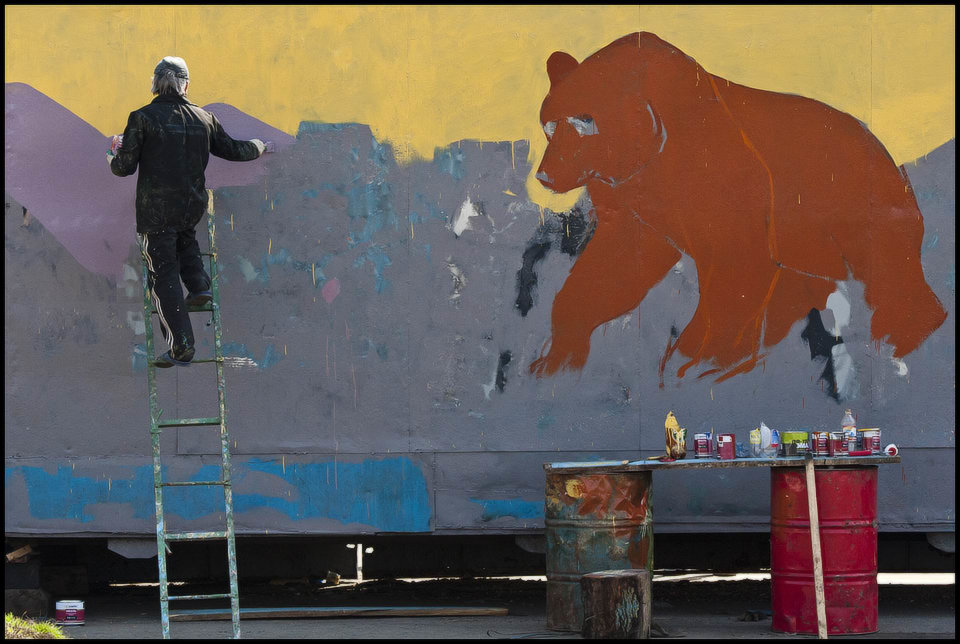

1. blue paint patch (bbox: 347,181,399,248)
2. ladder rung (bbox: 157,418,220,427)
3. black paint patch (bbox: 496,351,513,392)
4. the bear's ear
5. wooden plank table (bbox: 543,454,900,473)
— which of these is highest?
the bear's ear

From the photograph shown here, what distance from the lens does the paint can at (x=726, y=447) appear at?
6234mm

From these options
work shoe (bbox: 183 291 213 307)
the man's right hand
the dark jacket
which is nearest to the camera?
the dark jacket

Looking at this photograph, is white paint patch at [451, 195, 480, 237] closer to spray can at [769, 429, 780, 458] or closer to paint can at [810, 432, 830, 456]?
spray can at [769, 429, 780, 458]

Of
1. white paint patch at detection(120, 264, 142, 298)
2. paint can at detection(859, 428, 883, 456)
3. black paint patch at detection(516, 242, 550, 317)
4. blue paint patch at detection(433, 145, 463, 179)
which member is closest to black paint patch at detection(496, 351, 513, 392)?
black paint patch at detection(516, 242, 550, 317)

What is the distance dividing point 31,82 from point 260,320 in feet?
6.74

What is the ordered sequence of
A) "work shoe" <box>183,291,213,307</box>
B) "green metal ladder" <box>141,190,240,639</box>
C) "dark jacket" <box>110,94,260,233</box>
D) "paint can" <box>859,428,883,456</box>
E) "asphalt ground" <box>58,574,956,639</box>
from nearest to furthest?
"green metal ladder" <box>141,190,240,639</box> < "dark jacket" <box>110,94,260,233</box> < "work shoe" <box>183,291,213,307</box> < "paint can" <box>859,428,883,456</box> < "asphalt ground" <box>58,574,956,639</box>

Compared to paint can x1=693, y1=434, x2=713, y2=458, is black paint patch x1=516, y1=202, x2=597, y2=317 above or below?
above

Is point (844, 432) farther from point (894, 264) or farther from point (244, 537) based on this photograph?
point (244, 537)

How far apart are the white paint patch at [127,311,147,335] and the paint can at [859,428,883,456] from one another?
4315 millimetres

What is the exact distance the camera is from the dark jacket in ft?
20.0

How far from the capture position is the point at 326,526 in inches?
→ 271

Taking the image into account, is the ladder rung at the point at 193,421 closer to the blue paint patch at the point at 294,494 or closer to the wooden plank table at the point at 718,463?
the blue paint patch at the point at 294,494

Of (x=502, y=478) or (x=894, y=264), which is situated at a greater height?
(x=894, y=264)

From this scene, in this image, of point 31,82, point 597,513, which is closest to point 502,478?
point 597,513
